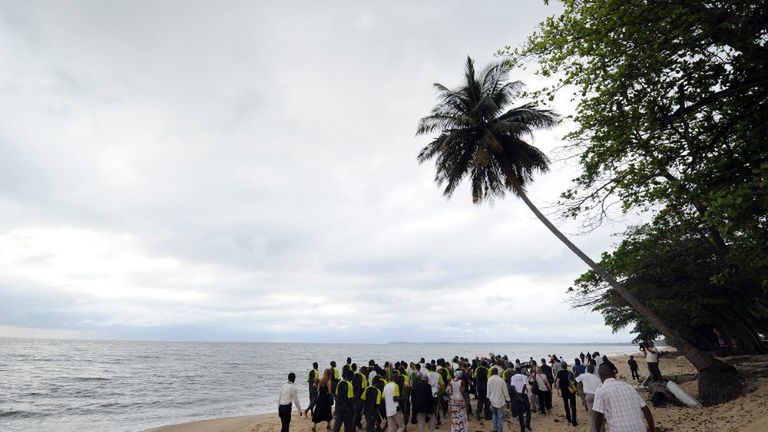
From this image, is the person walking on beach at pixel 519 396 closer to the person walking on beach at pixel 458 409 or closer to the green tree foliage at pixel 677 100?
the person walking on beach at pixel 458 409

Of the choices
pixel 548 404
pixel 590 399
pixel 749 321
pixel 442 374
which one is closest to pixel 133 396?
pixel 442 374

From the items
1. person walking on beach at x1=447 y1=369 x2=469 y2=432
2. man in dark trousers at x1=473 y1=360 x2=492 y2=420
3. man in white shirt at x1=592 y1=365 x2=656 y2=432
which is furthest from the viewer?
man in dark trousers at x1=473 y1=360 x2=492 y2=420

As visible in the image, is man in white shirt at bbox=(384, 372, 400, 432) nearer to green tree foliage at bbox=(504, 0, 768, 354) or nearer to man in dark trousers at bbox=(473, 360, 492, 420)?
man in dark trousers at bbox=(473, 360, 492, 420)

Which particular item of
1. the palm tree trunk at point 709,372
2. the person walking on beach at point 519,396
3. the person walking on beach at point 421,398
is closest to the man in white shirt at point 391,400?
the person walking on beach at point 421,398

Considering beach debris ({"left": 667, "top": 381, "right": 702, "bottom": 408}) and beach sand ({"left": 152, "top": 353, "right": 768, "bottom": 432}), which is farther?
beach debris ({"left": 667, "top": 381, "right": 702, "bottom": 408})

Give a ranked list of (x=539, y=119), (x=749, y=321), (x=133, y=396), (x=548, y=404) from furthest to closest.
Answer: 1. (x=133, y=396)
2. (x=749, y=321)
3. (x=539, y=119)
4. (x=548, y=404)

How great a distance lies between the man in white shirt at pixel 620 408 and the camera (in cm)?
536

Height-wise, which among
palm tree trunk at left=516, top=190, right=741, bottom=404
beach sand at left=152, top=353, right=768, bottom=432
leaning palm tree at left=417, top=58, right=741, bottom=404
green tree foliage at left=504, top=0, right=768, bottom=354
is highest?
leaning palm tree at left=417, top=58, right=741, bottom=404

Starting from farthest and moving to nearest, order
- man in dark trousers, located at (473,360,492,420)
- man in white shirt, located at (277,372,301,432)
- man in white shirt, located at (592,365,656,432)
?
man in dark trousers, located at (473,360,492,420), man in white shirt, located at (277,372,301,432), man in white shirt, located at (592,365,656,432)

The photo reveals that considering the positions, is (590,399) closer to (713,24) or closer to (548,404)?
(548,404)

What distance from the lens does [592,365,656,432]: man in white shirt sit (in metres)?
5.36

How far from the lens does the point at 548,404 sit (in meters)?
15.2

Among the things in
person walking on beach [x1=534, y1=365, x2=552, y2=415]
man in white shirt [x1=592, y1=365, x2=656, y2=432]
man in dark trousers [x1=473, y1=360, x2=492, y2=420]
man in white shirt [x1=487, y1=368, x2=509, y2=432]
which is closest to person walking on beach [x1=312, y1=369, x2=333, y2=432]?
man in white shirt [x1=487, y1=368, x2=509, y2=432]

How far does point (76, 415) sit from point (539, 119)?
95.1 feet
